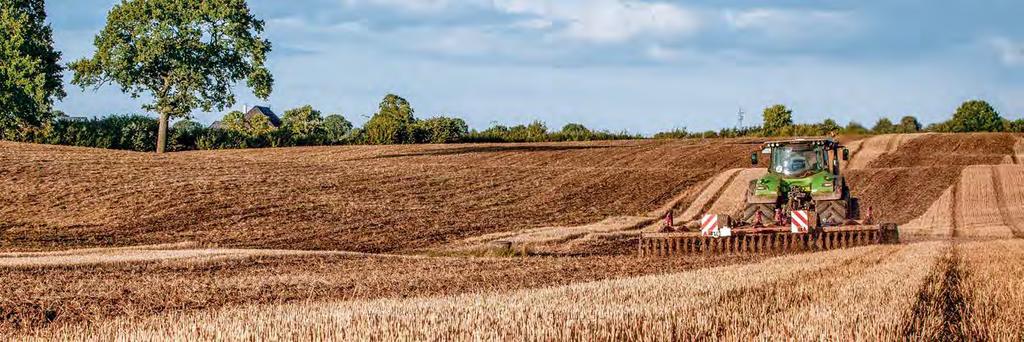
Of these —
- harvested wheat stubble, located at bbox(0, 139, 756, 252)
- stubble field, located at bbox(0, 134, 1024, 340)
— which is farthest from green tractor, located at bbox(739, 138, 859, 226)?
harvested wheat stubble, located at bbox(0, 139, 756, 252)

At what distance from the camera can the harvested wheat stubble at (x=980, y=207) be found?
1226 inches

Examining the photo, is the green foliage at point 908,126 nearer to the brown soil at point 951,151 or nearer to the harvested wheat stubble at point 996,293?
the brown soil at point 951,151

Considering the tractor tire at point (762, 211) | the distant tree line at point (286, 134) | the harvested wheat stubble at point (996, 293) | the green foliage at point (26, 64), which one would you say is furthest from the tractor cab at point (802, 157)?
the distant tree line at point (286, 134)

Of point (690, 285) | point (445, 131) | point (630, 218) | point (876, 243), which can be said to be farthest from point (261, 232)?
point (445, 131)

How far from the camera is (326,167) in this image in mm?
44781

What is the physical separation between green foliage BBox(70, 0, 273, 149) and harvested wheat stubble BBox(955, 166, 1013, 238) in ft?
109

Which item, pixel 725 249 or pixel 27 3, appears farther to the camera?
pixel 27 3

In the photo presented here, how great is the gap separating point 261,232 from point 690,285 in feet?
59.2

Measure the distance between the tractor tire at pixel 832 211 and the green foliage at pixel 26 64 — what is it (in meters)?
34.3

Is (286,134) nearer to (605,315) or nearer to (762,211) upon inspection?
(762,211)

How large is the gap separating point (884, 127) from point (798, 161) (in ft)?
183

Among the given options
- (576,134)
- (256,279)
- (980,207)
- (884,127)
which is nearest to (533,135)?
(576,134)

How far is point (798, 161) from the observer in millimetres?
25688

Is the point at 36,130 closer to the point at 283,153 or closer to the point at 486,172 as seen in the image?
the point at 283,153
